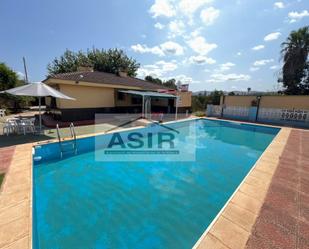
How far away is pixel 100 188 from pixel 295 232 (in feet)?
18.2

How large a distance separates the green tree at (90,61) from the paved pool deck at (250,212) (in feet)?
101

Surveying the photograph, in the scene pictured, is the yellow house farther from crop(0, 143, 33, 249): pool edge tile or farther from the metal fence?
the metal fence

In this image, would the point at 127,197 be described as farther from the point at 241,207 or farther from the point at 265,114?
the point at 265,114

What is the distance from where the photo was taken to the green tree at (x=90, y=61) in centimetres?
3306

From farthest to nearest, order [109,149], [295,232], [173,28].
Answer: [173,28] < [109,149] < [295,232]

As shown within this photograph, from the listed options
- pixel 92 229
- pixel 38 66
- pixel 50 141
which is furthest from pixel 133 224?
pixel 38 66

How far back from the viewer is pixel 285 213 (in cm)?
373

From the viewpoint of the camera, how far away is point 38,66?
33812 millimetres

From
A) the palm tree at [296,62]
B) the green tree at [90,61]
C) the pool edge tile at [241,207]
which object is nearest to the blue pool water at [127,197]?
the pool edge tile at [241,207]

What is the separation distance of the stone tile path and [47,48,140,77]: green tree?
3239cm

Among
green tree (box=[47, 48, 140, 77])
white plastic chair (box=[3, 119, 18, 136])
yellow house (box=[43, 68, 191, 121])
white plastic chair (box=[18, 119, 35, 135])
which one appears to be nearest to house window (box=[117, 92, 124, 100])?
yellow house (box=[43, 68, 191, 121])

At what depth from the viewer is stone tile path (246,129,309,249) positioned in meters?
2.98

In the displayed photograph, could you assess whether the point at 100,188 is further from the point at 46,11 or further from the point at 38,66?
the point at 38,66

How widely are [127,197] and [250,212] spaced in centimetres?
362
